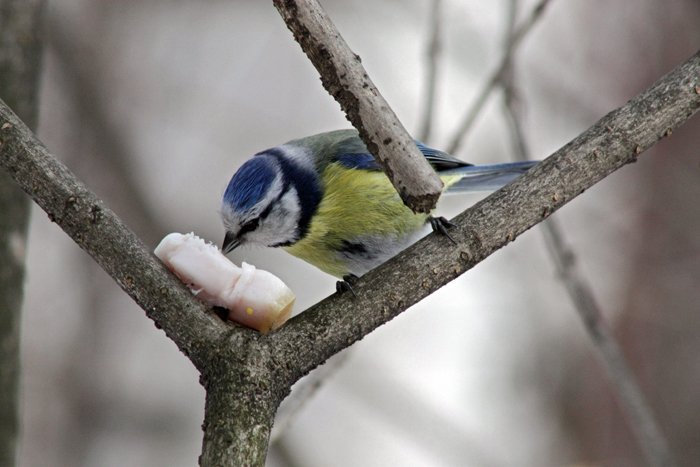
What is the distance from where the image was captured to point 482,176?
2.22 m

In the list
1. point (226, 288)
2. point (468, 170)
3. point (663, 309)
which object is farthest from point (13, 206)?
point (663, 309)

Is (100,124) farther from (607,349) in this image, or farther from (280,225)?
(607,349)

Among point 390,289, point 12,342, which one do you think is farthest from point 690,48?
point 12,342

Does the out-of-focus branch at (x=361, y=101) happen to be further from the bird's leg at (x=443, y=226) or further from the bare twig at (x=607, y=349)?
the bare twig at (x=607, y=349)

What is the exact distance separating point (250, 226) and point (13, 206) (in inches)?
25.5

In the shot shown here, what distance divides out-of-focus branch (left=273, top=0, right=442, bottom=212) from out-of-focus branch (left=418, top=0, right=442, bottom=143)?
81cm

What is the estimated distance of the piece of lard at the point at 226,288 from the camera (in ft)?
3.93

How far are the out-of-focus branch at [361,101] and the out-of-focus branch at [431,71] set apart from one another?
2.66 ft

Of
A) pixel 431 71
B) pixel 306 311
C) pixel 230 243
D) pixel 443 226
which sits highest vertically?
pixel 431 71

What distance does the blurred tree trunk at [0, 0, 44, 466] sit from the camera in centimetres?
142

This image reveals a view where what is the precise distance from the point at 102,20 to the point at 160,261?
2.97 meters

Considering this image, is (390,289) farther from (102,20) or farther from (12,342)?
(102,20)

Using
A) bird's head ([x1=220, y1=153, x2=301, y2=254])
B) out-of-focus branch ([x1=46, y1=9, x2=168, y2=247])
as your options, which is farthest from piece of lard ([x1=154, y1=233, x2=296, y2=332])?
out-of-focus branch ([x1=46, y1=9, x2=168, y2=247])

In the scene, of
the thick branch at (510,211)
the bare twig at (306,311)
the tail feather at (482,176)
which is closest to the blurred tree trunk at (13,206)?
the bare twig at (306,311)
